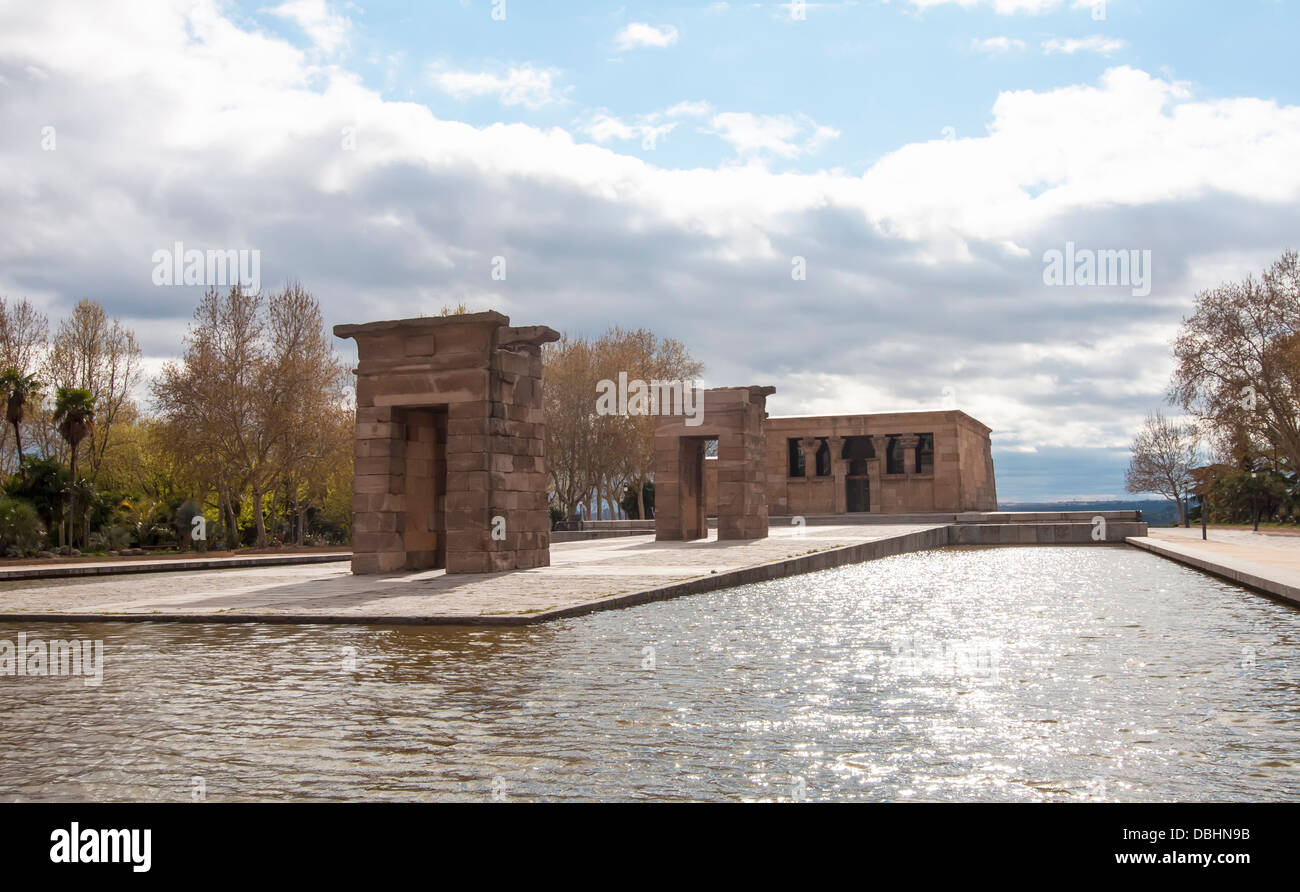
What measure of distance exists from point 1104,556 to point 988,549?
478cm

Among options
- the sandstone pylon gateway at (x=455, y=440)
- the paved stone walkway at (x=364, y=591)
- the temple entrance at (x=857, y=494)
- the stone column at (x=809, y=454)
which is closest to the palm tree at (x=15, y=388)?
the paved stone walkway at (x=364, y=591)

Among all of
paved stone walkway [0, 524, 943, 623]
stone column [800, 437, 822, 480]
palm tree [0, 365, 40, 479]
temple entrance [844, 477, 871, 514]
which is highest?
palm tree [0, 365, 40, 479]

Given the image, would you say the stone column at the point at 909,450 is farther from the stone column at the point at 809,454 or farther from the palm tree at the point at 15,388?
the palm tree at the point at 15,388

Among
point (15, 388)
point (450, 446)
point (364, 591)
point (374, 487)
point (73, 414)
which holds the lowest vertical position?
point (364, 591)

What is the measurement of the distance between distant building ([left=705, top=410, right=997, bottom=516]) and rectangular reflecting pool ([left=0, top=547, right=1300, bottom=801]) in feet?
107

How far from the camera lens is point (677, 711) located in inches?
223

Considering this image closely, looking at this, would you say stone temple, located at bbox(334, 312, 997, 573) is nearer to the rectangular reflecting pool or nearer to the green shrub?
the rectangular reflecting pool

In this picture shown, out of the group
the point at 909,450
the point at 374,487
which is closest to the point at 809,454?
the point at 909,450

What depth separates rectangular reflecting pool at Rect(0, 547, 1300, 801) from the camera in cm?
431

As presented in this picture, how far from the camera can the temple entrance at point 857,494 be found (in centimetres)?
4503

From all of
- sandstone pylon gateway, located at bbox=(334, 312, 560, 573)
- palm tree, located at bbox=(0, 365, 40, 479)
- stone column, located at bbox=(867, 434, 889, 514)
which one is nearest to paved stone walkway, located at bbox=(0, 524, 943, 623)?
sandstone pylon gateway, located at bbox=(334, 312, 560, 573)

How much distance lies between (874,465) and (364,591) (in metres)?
33.7

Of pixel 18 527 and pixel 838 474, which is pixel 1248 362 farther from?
pixel 18 527
